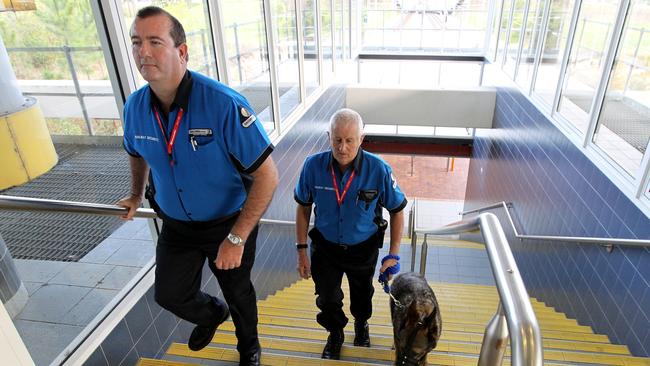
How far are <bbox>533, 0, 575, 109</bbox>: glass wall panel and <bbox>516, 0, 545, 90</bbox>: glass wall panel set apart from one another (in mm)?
448

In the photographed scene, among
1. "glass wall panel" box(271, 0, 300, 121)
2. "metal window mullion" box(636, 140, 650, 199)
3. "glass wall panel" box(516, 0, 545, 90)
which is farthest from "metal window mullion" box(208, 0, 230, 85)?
"glass wall panel" box(516, 0, 545, 90)

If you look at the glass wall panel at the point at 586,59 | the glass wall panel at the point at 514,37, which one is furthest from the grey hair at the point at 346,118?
the glass wall panel at the point at 514,37

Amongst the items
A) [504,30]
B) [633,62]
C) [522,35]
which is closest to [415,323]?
[633,62]

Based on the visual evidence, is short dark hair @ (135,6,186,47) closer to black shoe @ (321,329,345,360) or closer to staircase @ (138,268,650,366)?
staircase @ (138,268,650,366)

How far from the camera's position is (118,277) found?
2.65m

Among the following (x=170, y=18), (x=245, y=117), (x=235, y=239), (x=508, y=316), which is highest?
(x=170, y=18)

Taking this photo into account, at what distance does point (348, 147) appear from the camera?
234cm

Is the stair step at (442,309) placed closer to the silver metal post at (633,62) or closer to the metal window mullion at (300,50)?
the silver metal post at (633,62)

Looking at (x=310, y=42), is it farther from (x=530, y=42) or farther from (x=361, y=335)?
(x=361, y=335)

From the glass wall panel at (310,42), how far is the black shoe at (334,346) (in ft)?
13.2

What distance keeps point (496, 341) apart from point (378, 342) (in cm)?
197

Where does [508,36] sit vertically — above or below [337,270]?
above

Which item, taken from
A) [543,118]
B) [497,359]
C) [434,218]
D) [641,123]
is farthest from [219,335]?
[434,218]

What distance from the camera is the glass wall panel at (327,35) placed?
22.5 ft
